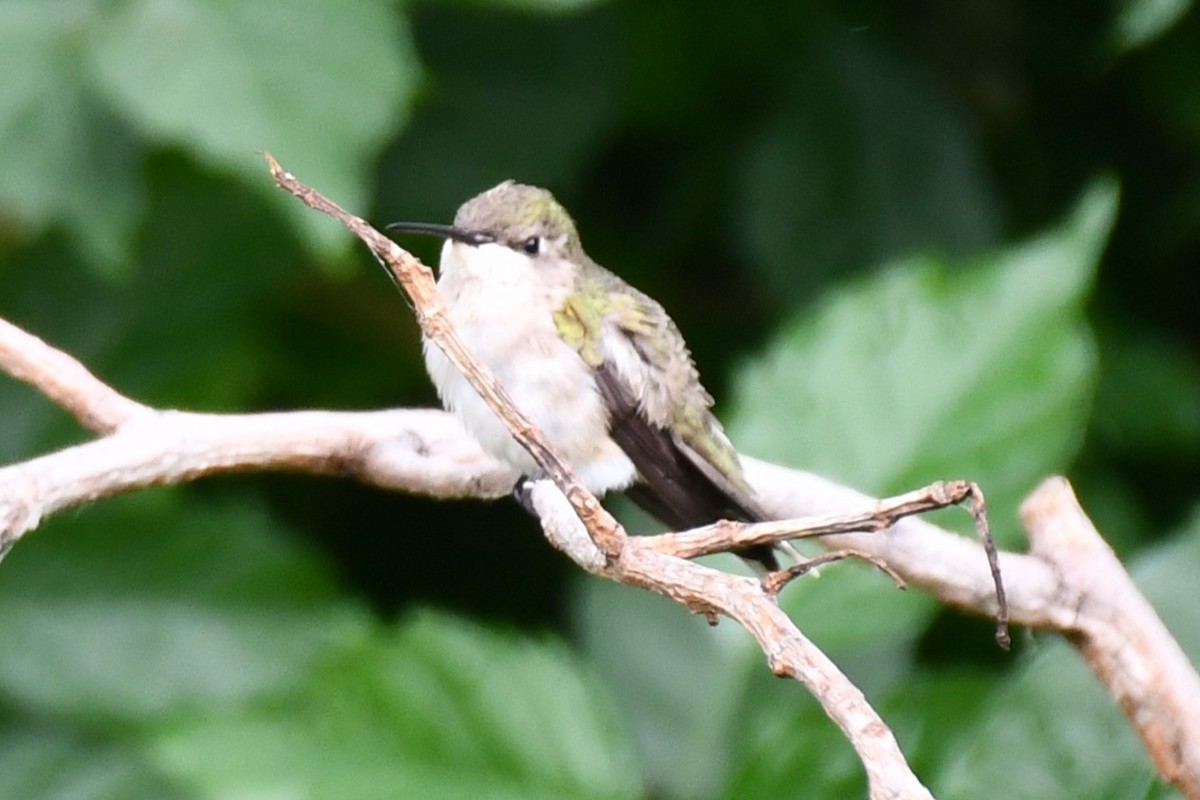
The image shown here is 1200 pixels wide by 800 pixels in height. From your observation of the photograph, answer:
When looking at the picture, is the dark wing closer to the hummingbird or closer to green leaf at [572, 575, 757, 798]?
the hummingbird

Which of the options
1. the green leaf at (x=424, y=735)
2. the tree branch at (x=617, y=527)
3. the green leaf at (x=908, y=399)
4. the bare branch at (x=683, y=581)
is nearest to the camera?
the bare branch at (x=683, y=581)

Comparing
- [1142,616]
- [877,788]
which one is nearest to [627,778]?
[1142,616]

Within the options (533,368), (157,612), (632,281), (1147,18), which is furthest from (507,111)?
(1147,18)

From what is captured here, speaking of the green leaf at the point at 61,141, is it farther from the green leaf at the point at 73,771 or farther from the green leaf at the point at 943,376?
the green leaf at the point at 943,376

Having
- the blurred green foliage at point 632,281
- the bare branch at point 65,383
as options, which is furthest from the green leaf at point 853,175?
the bare branch at point 65,383

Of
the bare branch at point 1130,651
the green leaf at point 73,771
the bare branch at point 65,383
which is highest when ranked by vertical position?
the bare branch at point 65,383

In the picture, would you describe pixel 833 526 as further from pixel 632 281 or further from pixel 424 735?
pixel 632 281

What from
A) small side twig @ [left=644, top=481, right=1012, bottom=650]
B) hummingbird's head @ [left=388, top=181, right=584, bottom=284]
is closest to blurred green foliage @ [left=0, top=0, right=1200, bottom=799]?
hummingbird's head @ [left=388, top=181, right=584, bottom=284]

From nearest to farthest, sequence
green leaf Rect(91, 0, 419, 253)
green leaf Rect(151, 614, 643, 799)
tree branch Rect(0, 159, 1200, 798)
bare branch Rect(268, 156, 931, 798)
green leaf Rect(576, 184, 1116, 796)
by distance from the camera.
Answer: bare branch Rect(268, 156, 931, 798)
tree branch Rect(0, 159, 1200, 798)
green leaf Rect(151, 614, 643, 799)
green leaf Rect(576, 184, 1116, 796)
green leaf Rect(91, 0, 419, 253)

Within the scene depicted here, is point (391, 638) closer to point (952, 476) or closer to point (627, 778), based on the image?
point (627, 778)
